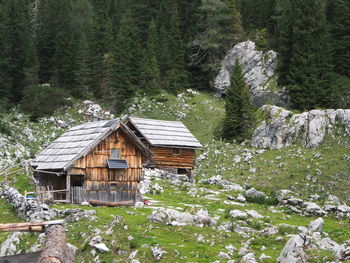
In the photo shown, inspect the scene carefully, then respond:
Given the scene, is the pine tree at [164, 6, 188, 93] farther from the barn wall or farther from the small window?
the small window

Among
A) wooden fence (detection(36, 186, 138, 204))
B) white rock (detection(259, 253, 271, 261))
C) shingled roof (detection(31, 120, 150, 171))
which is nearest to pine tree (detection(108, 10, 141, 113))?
shingled roof (detection(31, 120, 150, 171))

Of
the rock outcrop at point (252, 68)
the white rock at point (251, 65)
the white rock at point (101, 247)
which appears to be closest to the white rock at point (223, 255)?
the white rock at point (101, 247)

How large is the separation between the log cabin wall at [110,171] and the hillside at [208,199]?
7.11ft

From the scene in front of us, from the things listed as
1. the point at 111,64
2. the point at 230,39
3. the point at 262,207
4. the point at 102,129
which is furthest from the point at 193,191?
the point at 230,39

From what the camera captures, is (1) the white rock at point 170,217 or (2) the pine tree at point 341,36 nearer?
(1) the white rock at point 170,217

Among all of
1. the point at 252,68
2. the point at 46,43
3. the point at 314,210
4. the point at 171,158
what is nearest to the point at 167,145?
the point at 171,158

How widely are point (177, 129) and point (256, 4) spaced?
38434 millimetres

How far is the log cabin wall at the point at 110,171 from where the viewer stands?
29141mm

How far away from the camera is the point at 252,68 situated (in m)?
66.9

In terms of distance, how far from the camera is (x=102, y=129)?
2988 cm

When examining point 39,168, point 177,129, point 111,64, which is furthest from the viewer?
point 111,64

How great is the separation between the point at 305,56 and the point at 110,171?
36.6m

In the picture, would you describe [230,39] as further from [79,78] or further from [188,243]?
[188,243]

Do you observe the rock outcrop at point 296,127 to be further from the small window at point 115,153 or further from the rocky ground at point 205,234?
the small window at point 115,153
